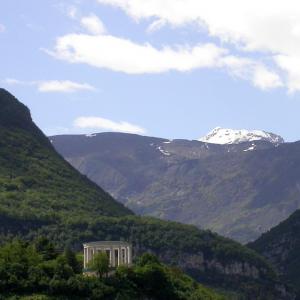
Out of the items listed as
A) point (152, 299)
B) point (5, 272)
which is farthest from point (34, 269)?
point (152, 299)

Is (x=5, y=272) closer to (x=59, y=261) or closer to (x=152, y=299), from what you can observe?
(x=59, y=261)

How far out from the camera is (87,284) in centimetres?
19150

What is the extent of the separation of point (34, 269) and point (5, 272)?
5.15 m

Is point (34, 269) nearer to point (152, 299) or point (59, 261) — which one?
point (59, 261)

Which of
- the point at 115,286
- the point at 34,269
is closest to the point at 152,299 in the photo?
the point at 115,286

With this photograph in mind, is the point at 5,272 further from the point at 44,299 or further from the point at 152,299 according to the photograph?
the point at 152,299

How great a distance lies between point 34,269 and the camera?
636 ft

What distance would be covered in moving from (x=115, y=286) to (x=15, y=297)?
19.8m

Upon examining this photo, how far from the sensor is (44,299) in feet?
600

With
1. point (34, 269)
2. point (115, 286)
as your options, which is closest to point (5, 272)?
point (34, 269)

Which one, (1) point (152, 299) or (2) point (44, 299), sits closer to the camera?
(2) point (44, 299)

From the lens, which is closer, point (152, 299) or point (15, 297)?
point (15, 297)

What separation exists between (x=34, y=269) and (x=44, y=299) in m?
11.9

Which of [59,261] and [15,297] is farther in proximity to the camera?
[59,261]
